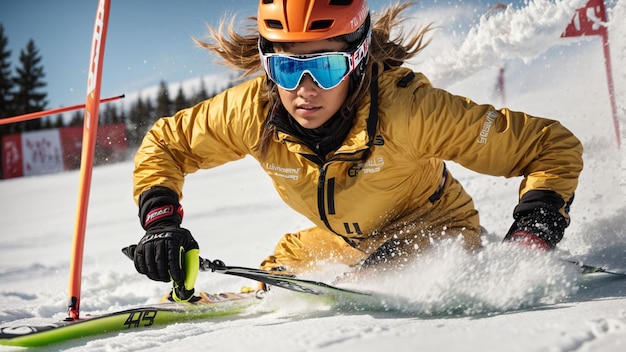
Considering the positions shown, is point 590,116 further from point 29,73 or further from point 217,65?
point 29,73

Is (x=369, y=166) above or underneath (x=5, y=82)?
underneath

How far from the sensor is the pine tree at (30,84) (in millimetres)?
32188

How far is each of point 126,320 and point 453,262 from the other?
1.41 m

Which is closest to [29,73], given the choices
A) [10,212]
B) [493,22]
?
[10,212]

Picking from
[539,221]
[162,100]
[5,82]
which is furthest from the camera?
[162,100]

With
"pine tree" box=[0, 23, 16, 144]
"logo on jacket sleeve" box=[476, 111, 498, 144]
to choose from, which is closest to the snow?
"logo on jacket sleeve" box=[476, 111, 498, 144]

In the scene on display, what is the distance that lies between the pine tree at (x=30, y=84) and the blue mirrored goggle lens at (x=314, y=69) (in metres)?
31.4

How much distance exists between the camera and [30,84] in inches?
1325

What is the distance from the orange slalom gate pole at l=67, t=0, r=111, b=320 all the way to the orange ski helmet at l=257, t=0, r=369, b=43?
1.13 metres

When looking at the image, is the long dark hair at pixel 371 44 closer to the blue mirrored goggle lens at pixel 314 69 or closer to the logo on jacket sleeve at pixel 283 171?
the logo on jacket sleeve at pixel 283 171

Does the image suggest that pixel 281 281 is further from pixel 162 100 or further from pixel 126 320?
pixel 162 100

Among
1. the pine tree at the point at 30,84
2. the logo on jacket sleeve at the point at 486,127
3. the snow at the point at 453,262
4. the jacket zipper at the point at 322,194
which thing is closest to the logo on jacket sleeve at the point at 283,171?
the jacket zipper at the point at 322,194

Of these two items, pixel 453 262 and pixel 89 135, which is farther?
pixel 89 135

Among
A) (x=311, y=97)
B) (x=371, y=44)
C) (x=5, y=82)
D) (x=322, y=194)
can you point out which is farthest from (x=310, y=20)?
(x=5, y=82)
